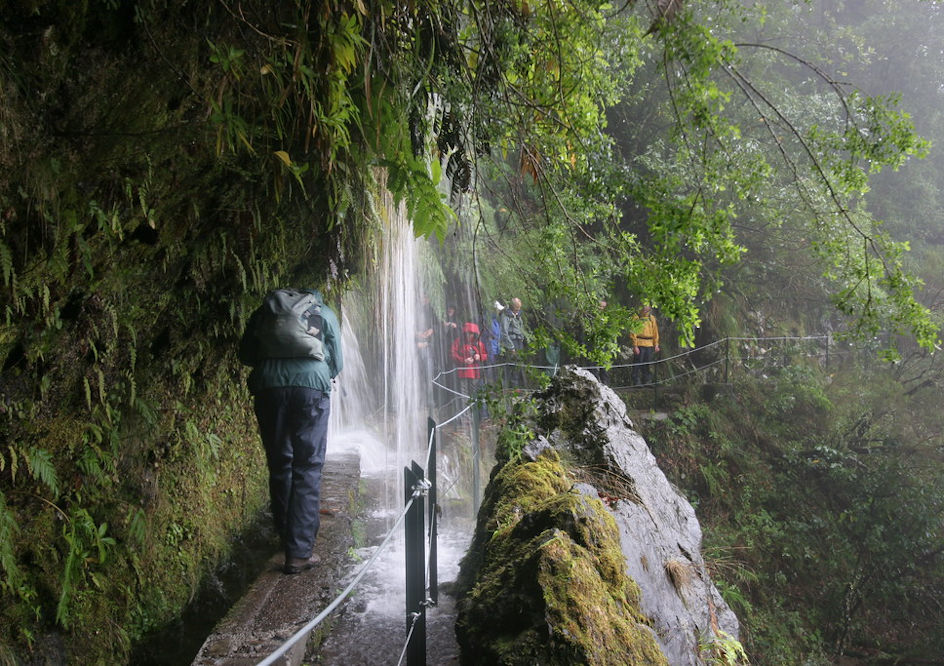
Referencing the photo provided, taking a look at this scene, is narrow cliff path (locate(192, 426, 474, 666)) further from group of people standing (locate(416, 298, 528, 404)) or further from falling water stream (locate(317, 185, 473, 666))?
group of people standing (locate(416, 298, 528, 404))

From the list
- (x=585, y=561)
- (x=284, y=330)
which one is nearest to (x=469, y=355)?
(x=284, y=330)

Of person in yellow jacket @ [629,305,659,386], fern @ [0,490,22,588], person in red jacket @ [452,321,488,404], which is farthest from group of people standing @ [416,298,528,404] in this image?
fern @ [0,490,22,588]

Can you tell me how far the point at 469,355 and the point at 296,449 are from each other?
725 cm

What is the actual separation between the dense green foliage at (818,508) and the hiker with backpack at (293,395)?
7685 millimetres

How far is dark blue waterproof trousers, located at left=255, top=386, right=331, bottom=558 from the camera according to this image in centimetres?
382

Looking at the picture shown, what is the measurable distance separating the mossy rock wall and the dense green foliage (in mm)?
7594

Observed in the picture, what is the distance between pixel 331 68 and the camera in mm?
2570

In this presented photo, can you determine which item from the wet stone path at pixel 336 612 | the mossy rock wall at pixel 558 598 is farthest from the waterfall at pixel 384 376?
the mossy rock wall at pixel 558 598

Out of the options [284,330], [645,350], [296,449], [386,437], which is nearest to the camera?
[284,330]

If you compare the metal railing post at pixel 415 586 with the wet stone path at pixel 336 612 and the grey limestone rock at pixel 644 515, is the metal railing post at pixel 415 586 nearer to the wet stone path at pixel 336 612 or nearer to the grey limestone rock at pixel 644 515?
the wet stone path at pixel 336 612

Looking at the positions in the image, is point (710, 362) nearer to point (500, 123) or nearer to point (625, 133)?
point (625, 133)

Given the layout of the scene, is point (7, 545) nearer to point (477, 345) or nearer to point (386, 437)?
point (386, 437)

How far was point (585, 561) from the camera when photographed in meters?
2.67

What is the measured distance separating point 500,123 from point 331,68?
1.31 metres
